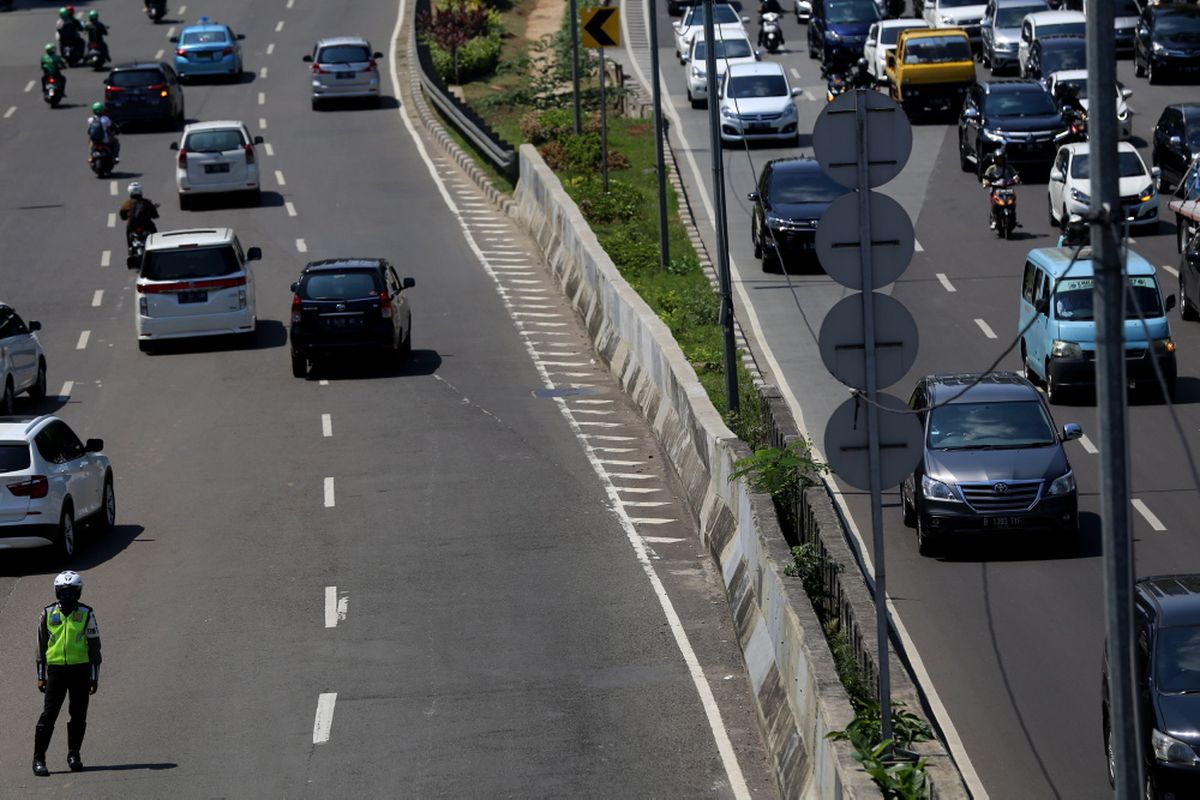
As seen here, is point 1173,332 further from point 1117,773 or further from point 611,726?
point 1117,773

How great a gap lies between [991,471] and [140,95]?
37.3m

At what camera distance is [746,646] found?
17375 mm

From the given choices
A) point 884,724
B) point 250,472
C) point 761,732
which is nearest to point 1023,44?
point 250,472

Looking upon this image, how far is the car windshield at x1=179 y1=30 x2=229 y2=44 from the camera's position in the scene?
61875 mm

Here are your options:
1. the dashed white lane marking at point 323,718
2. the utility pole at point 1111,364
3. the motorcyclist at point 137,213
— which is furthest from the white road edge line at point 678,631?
the motorcyclist at point 137,213

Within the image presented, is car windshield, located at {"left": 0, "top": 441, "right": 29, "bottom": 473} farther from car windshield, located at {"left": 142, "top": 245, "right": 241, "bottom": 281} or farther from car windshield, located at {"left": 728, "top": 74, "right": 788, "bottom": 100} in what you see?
car windshield, located at {"left": 728, "top": 74, "right": 788, "bottom": 100}

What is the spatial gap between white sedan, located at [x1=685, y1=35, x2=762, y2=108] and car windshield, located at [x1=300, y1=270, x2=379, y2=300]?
77.0ft

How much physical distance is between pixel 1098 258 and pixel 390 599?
1274 centimetres

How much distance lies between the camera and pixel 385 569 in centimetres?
2106

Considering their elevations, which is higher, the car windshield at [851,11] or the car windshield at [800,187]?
the car windshield at [851,11]

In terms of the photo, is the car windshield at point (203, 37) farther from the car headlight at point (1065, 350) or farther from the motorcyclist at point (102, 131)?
the car headlight at point (1065, 350)

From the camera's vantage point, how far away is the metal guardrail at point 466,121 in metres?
46.5

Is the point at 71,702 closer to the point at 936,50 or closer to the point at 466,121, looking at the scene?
the point at 466,121

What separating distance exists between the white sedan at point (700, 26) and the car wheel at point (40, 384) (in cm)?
3155
